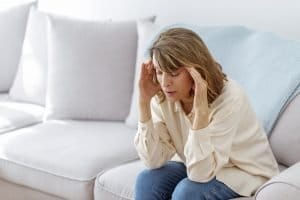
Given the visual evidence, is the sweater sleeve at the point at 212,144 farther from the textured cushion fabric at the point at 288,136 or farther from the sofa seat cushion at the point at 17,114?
the sofa seat cushion at the point at 17,114

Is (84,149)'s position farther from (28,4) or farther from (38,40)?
(28,4)

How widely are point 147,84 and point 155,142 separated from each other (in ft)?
0.62

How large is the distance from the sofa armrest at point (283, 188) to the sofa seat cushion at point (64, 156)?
0.77m

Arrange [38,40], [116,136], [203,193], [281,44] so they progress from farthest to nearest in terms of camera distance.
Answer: [38,40] → [116,136] → [281,44] → [203,193]

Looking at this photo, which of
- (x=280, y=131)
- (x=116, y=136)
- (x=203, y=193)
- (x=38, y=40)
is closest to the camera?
(x=203, y=193)

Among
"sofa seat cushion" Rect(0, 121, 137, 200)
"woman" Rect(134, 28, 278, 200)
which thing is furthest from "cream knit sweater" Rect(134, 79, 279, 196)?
"sofa seat cushion" Rect(0, 121, 137, 200)

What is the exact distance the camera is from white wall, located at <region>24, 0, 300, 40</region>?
8.63ft

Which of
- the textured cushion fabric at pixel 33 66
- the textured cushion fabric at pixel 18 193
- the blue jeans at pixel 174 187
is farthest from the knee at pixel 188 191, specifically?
the textured cushion fabric at pixel 33 66

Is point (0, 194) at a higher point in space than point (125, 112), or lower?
lower

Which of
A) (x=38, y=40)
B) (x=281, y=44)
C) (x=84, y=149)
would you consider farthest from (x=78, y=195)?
(x=38, y=40)

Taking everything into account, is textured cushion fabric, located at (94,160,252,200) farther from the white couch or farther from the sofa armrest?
the sofa armrest

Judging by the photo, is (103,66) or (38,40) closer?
(103,66)

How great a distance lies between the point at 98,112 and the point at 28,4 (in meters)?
0.85

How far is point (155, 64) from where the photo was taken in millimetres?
1808
